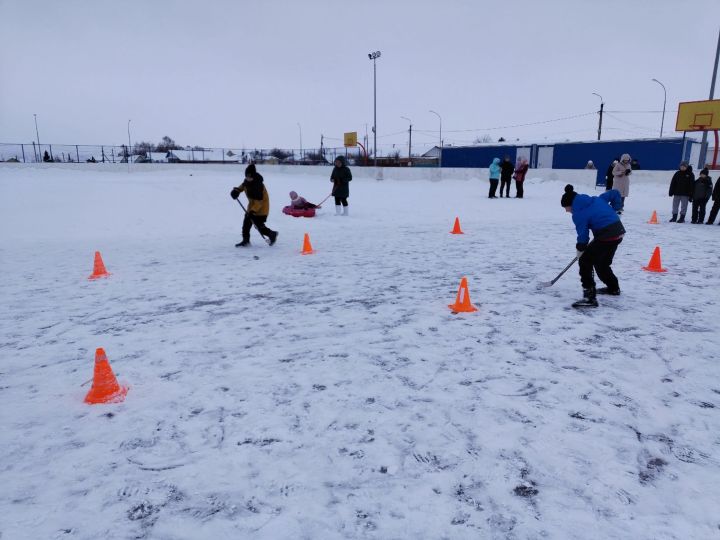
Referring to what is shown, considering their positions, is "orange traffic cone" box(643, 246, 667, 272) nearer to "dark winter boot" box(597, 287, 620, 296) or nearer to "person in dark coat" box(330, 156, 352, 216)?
"dark winter boot" box(597, 287, 620, 296)

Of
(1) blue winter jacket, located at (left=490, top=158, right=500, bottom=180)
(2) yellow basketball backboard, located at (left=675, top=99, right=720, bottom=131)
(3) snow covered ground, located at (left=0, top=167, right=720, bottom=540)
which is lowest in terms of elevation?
(3) snow covered ground, located at (left=0, top=167, right=720, bottom=540)

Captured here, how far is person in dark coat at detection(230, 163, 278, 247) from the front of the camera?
8883 millimetres

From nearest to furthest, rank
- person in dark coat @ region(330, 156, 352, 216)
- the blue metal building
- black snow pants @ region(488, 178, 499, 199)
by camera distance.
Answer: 1. person in dark coat @ region(330, 156, 352, 216)
2. black snow pants @ region(488, 178, 499, 199)
3. the blue metal building

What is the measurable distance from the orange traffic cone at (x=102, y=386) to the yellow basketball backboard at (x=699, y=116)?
27.3m

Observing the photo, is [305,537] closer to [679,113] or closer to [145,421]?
[145,421]

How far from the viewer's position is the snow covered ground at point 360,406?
233cm

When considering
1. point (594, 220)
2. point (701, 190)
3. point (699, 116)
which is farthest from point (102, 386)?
point (699, 116)

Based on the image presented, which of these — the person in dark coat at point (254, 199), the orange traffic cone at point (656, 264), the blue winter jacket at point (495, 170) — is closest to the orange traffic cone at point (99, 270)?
the person in dark coat at point (254, 199)

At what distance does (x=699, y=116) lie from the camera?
75.4ft

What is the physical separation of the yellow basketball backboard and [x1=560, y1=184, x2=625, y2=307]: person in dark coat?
2247cm

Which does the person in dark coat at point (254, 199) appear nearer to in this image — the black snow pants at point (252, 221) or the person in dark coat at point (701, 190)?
the black snow pants at point (252, 221)

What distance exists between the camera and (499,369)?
12.6 feet

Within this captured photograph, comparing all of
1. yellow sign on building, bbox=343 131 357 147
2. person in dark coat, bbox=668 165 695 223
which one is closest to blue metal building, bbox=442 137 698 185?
yellow sign on building, bbox=343 131 357 147

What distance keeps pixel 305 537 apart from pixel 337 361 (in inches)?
75.8
